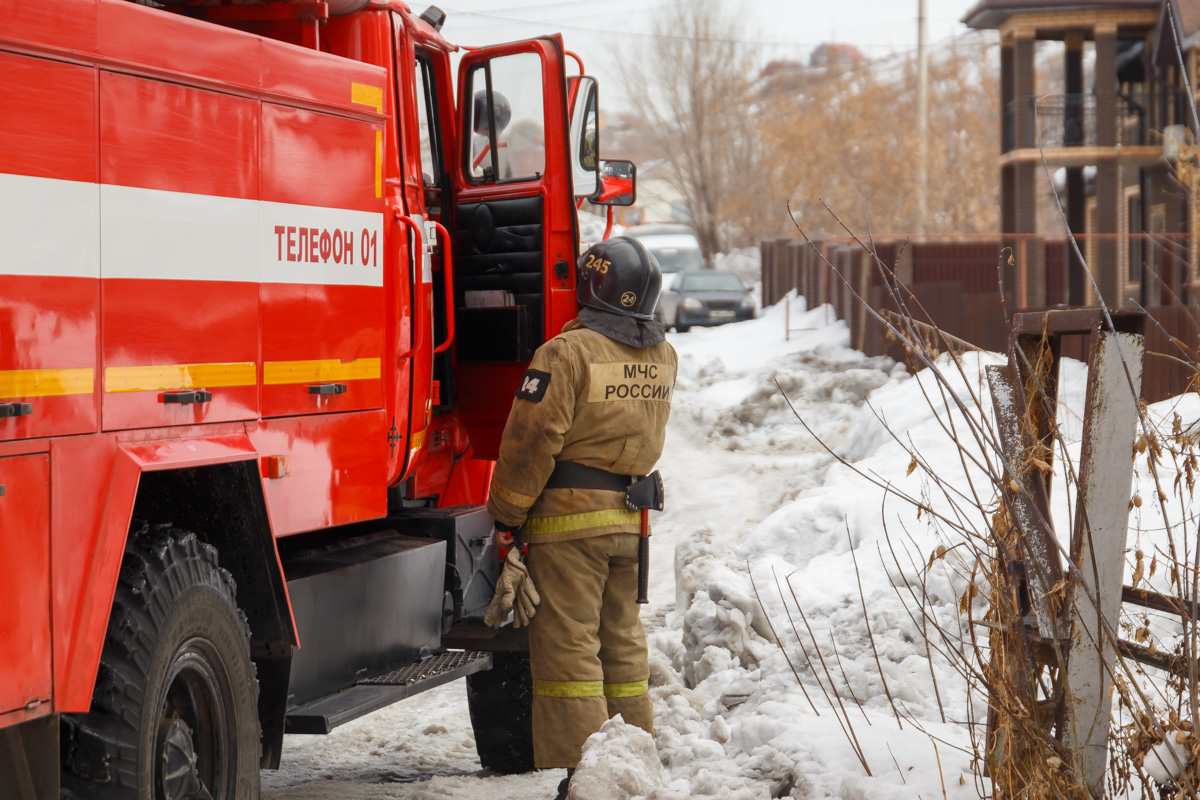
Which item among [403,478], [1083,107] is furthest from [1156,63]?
[403,478]

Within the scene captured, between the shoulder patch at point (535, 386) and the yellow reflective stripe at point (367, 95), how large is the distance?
3.43ft

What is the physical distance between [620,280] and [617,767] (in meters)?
1.88

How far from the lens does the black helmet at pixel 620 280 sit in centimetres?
489

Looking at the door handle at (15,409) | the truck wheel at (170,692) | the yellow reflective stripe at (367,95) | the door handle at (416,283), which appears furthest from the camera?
the door handle at (416,283)

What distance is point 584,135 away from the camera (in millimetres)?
5320

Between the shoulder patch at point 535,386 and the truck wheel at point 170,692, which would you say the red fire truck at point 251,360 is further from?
the shoulder patch at point 535,386

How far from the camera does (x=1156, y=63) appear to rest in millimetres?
26203

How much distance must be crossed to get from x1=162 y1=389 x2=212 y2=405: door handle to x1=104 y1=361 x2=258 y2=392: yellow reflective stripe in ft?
0.05

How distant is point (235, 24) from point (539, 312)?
1612 mm

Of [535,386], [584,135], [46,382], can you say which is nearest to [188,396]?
[46,382]

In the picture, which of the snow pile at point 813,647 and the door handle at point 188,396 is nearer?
the door handle at point 188,396

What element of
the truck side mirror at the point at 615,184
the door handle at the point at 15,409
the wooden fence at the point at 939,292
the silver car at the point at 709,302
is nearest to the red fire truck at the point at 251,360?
the door handle at the point at 15,409

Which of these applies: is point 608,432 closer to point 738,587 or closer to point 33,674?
point 738,587

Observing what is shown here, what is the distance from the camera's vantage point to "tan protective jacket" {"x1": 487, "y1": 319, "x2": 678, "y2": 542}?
15.4ft
